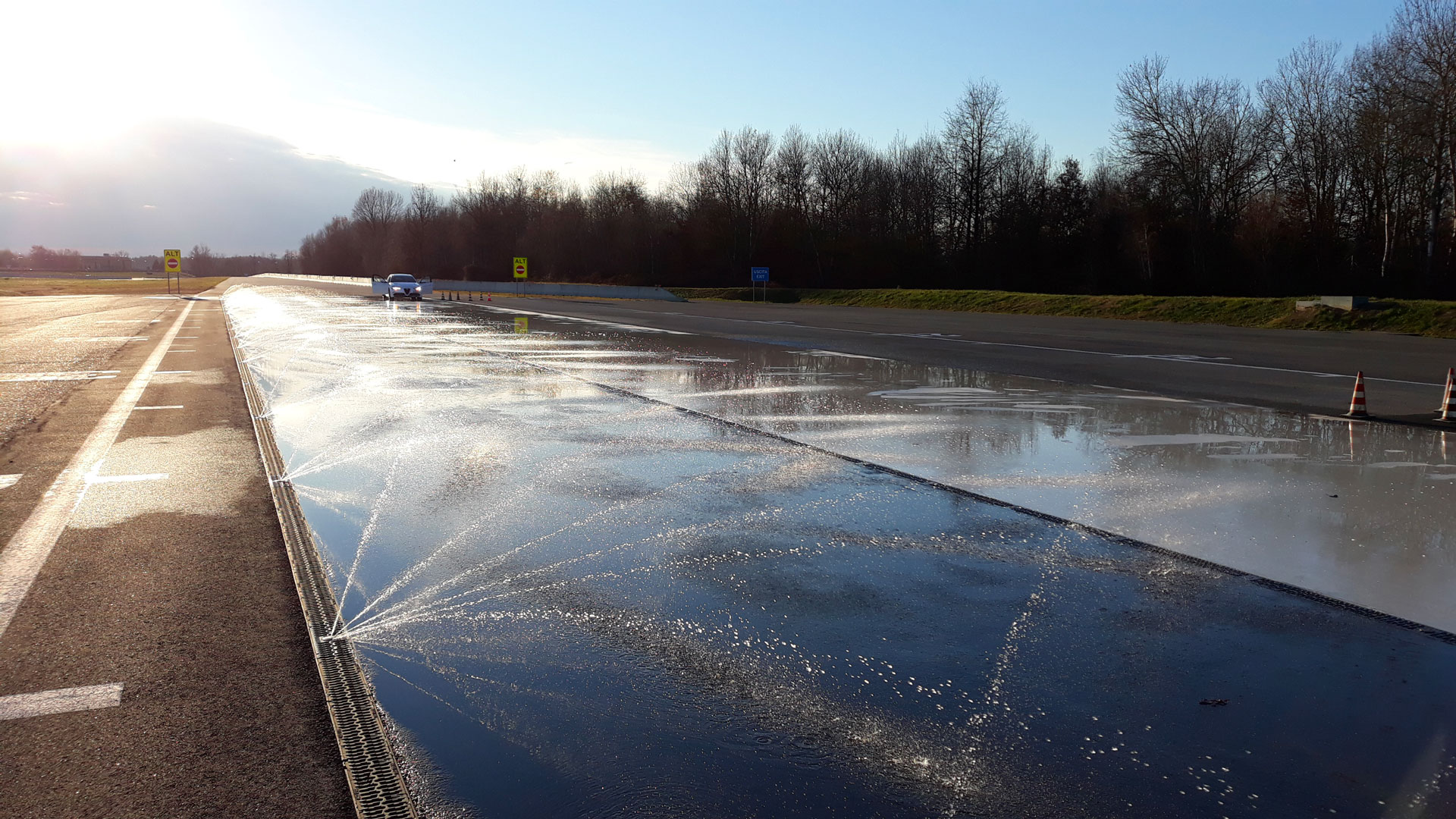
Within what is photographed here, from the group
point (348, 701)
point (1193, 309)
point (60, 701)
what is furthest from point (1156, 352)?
point (60, 701)

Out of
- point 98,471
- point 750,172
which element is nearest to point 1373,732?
point 98,471

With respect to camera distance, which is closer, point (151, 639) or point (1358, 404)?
point (151, 639)

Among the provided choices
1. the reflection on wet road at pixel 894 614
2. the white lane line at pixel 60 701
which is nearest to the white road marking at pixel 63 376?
the reflection on wet road at pixel 894 614

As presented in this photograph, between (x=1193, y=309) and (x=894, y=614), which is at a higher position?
(x=1193, y=309)

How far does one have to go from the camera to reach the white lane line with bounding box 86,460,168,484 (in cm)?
852

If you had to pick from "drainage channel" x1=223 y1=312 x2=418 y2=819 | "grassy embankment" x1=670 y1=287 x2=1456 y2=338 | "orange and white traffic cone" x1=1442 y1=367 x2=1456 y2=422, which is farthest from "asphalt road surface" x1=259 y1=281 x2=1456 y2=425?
"drainage channel" x1=223 y1=312 x2=418 y2=819

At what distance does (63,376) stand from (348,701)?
1656 centimetres

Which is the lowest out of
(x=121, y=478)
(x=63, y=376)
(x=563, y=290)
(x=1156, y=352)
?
(x=121, y=478)

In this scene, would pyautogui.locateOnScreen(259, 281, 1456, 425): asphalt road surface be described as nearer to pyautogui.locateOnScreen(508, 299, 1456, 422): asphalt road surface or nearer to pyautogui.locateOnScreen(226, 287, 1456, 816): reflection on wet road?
pyautogui.locateOnScreen(508, 299, 1456, 422): asphalt road surface

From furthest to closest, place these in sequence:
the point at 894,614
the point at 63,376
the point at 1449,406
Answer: the point at 63,376, the point at 1449,406, the point at 894,614

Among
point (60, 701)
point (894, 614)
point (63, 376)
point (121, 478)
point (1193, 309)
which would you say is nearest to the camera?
point (60, 701)

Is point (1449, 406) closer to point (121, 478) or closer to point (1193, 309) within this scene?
point (121, 478)

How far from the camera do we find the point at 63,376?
675 inches

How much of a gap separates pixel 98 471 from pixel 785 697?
7725 mm
